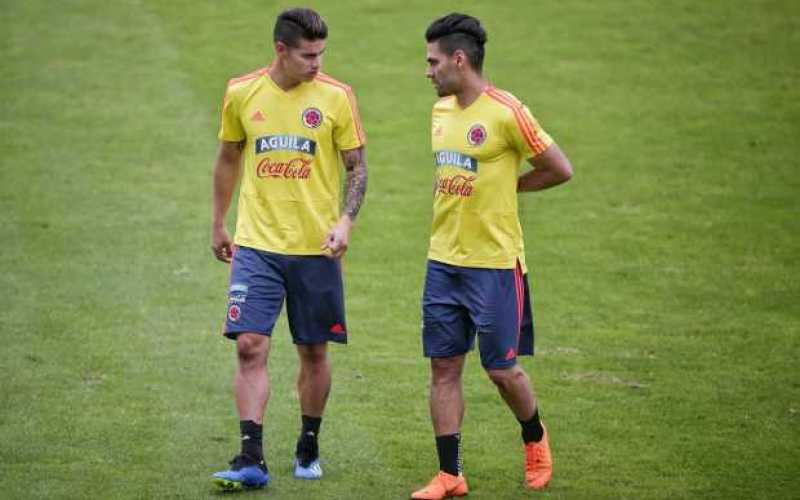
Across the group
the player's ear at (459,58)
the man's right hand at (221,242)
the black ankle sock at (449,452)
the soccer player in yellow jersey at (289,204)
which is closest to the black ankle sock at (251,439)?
the soccer player in yellow jersey at (289,204)

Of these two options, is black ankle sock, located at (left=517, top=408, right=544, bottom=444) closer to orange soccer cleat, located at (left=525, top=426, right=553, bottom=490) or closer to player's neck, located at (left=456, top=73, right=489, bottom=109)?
orange soccer cleat, located at (left=525, top=426, right=553, bottom=490)

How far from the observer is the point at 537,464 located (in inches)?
309

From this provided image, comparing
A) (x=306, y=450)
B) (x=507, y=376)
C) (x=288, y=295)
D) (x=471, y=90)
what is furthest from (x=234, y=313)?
(x=471, y=90)

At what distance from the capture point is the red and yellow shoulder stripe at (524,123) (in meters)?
7.39

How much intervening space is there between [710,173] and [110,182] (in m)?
6.51

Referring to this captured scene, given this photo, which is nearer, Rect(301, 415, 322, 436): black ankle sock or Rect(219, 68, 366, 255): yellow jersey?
Rect(219, 68, 366, 255): yellow jersey

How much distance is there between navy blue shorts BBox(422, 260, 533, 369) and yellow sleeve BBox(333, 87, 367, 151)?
0.82 metres

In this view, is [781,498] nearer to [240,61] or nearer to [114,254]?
[114,254]

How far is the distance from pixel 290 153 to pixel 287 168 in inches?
3.3

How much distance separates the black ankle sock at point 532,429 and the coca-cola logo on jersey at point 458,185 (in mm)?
1318

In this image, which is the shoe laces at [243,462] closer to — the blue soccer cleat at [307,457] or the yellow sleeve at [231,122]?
the blue soccer cleat at [307,457]

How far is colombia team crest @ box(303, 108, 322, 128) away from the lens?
7.68m

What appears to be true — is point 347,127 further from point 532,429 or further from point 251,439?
Answer: point 532,429

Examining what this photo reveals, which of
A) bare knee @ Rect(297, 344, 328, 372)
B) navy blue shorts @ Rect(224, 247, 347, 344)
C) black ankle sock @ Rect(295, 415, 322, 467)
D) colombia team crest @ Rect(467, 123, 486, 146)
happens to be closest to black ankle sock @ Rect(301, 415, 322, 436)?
black ankle sock @ Rect(295, 415, 322, 467)
